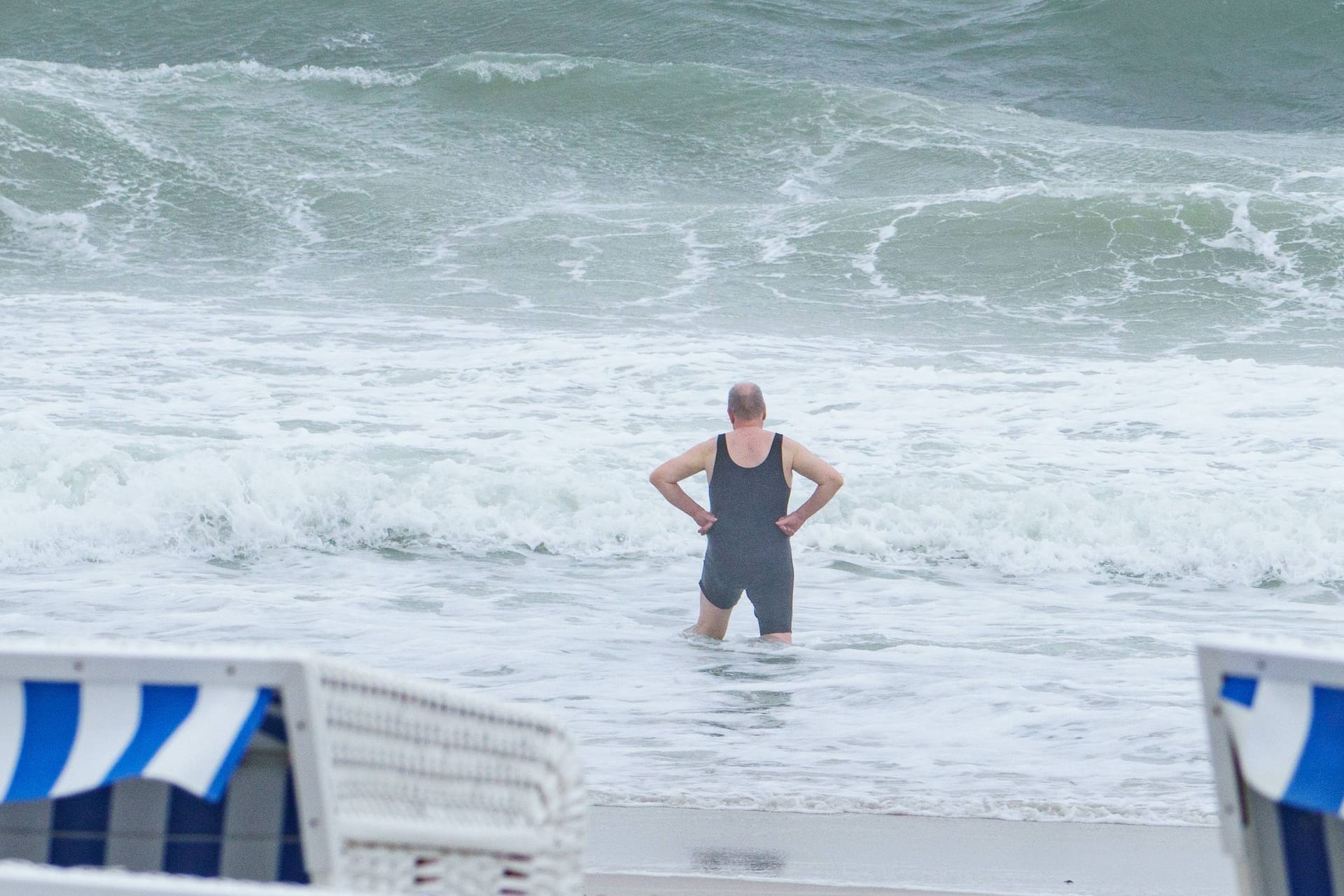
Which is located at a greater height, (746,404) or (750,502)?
(746,404)

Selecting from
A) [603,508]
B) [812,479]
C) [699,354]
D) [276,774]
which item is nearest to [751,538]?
[812,479]

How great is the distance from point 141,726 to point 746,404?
4.22 m

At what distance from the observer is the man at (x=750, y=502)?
579 cm

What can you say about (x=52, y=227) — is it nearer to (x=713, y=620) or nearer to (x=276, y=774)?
(x=713, y=620)

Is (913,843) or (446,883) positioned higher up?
(446,883)

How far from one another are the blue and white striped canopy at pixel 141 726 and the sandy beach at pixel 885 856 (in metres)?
1.89

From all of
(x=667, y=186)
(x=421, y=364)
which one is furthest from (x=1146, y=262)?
(x=421, y=364)

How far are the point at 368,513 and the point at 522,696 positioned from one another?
120 inches

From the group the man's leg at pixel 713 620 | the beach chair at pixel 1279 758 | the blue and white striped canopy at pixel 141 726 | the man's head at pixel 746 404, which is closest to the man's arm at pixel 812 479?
the man's head at pixel 746 404

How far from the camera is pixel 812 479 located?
578 centimetres

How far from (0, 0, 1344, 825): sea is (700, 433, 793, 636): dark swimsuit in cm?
24

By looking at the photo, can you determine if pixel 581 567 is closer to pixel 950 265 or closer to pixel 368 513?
pixel 368 513

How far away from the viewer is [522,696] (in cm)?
538

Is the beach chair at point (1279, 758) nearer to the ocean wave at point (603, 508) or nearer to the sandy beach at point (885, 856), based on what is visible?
the sandy beach at point (885, 856)
